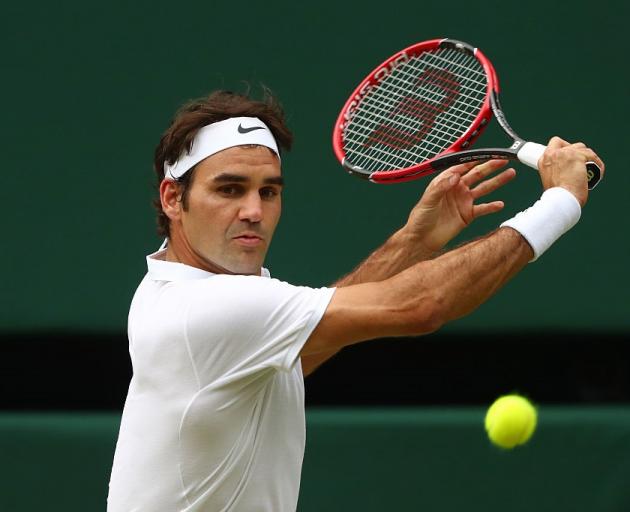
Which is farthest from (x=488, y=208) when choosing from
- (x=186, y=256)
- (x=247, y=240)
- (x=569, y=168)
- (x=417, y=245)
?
(x=186, y=256)

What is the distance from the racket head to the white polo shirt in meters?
0.65

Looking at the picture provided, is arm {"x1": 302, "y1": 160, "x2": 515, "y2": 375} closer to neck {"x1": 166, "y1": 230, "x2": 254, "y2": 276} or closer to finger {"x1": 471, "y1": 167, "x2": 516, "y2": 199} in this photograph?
finger {"x1": 471, "y1": 167, "x2": 516, "y2": 199}

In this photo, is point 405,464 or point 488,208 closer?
point 488,208

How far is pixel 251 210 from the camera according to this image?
2.93 meters

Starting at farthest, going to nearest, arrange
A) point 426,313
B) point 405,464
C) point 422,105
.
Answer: point 405,464
point 422,105
point 426,313

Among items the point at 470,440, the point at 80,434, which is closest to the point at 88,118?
the point at 80,434

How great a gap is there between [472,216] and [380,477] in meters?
1.49

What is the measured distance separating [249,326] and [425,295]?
1.26 feet

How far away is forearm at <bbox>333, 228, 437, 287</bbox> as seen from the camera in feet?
11.1

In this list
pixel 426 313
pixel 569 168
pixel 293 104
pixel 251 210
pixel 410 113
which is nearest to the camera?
pixel 426 313

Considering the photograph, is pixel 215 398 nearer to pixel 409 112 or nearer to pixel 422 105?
pixel 409 112

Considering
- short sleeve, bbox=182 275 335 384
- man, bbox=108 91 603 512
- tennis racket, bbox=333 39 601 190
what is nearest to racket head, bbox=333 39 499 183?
tennis racket, bbox=333 39 601 190

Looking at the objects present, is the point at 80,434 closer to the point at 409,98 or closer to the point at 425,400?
the point at 425,400

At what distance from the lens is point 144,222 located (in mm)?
4672
